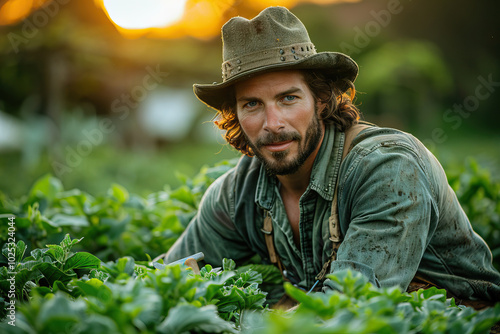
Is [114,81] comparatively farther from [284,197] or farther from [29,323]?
[29,323]

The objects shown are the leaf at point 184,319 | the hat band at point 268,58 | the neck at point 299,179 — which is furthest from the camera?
the neck at point 299,179

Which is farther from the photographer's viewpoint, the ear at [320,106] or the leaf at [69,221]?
the leaf at [69,221]

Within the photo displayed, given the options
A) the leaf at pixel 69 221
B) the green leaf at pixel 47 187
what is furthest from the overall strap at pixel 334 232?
the green leaf at pixel 47 187

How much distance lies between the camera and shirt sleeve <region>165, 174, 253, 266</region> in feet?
9.75

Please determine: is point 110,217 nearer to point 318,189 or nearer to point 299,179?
point 299,179

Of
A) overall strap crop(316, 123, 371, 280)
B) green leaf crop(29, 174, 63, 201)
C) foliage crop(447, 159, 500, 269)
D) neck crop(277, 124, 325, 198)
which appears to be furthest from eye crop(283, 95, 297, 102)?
green leaf crop(29, 174, 63, 201)

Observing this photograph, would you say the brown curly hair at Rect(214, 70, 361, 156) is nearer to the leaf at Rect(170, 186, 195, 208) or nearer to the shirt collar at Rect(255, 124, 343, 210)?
the shirt collar at Rect(255, 124, 343, 210)

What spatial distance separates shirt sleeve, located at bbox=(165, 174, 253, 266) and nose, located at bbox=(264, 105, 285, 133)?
57 centimetres

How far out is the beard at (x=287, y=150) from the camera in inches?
102

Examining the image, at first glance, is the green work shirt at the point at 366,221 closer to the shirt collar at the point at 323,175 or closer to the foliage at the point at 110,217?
the shirt collar at the point at 323,175

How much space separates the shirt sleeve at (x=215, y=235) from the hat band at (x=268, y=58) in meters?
0.76

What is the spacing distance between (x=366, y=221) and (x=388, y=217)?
10 cm

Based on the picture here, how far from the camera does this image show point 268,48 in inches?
99.9

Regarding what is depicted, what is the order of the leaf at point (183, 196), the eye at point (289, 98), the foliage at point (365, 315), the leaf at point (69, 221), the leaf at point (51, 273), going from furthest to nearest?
the leaf at point (183, 196) < the leaf at point (69, 221) < the eye at point (289, 98) < the leaf at point (51, 273) < the foliage at point (365, 315)
